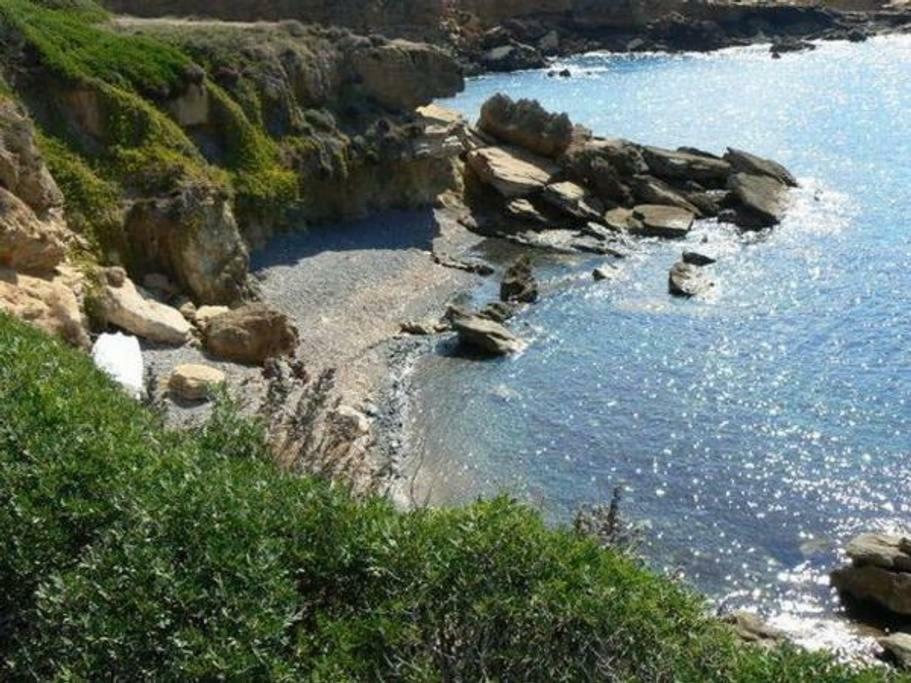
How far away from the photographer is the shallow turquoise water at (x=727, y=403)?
22891mm

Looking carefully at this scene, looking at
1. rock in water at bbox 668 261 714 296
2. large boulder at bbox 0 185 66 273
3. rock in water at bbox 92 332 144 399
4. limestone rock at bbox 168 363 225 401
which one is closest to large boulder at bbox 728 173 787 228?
rock in water at bbox 668 261 714 296

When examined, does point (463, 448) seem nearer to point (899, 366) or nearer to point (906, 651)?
point (906, 651)

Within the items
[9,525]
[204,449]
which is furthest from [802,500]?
[9,525]

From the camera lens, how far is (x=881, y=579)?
20.2 m

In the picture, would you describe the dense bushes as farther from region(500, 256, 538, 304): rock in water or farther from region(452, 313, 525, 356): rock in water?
region(500, 256, 538, 304): rock in water

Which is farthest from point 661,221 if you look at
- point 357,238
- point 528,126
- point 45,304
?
point 45,304

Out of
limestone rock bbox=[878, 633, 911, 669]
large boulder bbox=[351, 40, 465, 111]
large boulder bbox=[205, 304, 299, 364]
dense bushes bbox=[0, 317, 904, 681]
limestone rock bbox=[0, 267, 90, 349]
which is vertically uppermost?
dense bushes bbox=[0, 317, 904, 681]

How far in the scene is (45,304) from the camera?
864 inches

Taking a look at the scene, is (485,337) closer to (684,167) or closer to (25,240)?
(25,240)

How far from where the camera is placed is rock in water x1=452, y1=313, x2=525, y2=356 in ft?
105

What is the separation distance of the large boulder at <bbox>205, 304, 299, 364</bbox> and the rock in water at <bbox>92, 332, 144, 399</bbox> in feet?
12.1

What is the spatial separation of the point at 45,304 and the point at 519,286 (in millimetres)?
19229

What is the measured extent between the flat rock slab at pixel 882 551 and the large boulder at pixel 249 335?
1542cm

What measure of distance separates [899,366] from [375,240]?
65.8 feet
